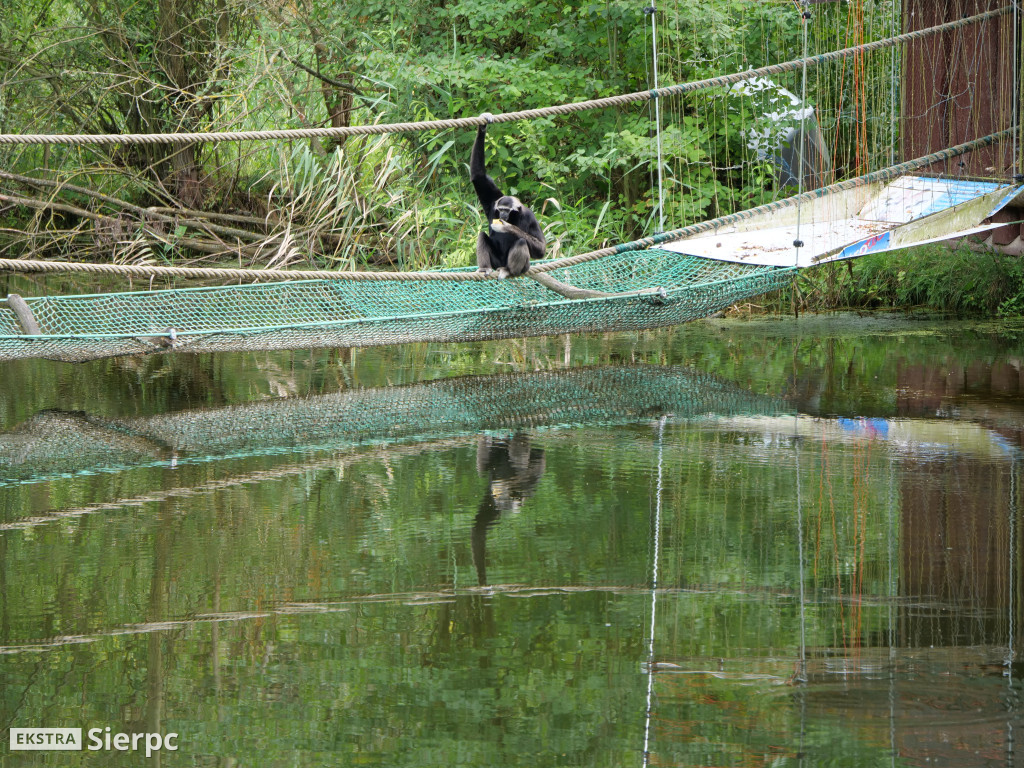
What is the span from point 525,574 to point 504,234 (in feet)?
12.2

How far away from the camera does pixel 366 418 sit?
6.90 m

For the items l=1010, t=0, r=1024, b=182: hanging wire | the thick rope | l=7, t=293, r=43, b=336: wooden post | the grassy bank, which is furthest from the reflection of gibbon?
the grassy bank

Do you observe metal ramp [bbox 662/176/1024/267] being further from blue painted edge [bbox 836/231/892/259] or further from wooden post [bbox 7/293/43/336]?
→ wooden post [bbox 7/293/43/336]

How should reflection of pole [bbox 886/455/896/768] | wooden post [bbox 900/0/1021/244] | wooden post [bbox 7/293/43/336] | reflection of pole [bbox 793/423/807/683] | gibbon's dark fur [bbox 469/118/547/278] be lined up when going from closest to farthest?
reflection of pole [bbox 886/455/896/768] → reflection of pole [bbox 793/423/807/683] → wooden post [bbox 7/293/43/336] → gibbon's dark fur [bbox 469/118/547/278] → wooden post [bbox 900/0/1021/244]

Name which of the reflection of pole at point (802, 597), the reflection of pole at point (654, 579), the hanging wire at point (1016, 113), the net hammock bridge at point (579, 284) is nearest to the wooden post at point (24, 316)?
the net hammock bridge at point (579, 284)

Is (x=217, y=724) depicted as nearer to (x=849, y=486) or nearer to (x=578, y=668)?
(x=578, y=668)

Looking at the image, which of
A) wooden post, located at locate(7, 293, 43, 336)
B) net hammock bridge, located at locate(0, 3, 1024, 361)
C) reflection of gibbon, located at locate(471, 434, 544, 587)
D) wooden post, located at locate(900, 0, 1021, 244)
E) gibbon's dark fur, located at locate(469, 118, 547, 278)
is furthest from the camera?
wooden post, located at locate(900, 0, 1021, 244)

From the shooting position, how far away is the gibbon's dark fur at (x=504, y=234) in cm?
721

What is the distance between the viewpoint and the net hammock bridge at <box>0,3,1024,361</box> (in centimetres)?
676

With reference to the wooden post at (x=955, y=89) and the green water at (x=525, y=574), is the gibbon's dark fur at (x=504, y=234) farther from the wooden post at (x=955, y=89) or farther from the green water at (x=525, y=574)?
the wooden post at (x=955, y=89)

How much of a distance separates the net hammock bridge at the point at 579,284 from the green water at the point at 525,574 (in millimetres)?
494

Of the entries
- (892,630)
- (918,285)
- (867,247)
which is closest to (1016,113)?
(867,247)

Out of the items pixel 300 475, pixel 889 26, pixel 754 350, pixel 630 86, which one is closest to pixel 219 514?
pixel 300 475

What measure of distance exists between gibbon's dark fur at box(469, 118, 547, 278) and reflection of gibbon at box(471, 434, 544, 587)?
140 cm
